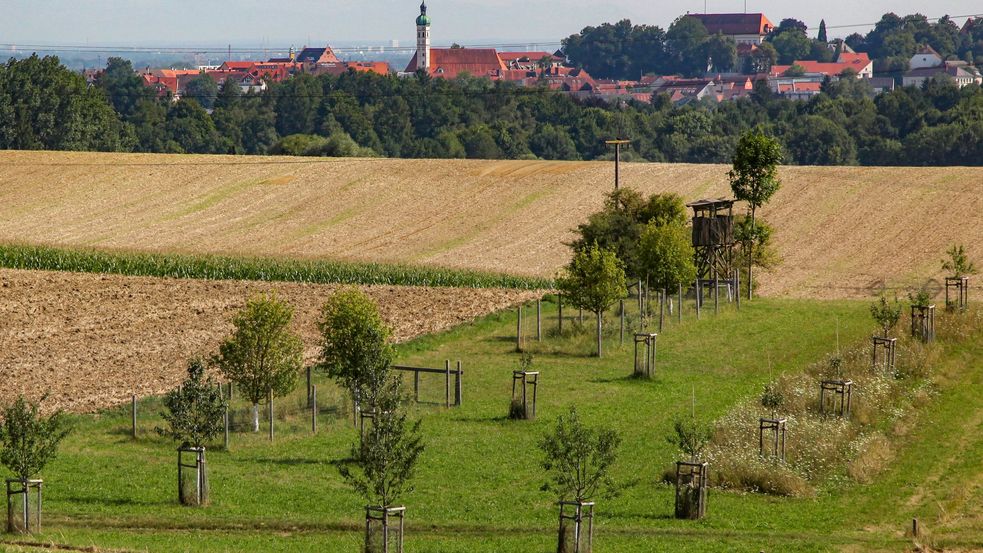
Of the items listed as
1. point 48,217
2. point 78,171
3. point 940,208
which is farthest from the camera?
point 78,171

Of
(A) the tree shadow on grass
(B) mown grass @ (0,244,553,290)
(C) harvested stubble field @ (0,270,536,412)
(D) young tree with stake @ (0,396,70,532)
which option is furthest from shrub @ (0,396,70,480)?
(B) mown grass @ (0,244,553,290)

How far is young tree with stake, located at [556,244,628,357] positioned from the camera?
2410 inches

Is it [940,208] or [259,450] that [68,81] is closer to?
[940,208]

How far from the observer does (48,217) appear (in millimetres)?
107000

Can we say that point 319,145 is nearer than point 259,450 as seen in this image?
No

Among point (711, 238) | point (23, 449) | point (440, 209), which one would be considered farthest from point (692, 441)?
point (440, 209)

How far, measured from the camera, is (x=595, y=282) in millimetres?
61438

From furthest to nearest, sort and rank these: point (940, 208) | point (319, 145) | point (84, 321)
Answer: point (319, 145) → point (940, 208) → point (84, 321)

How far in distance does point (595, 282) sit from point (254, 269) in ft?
84.0

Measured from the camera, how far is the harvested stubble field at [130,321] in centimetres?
→ 5269

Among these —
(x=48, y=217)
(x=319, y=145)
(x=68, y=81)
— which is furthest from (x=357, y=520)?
(x=68, y=81)

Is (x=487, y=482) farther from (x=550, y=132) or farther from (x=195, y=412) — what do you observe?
(x=550, y=132)

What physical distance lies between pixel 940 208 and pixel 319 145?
2789 inches

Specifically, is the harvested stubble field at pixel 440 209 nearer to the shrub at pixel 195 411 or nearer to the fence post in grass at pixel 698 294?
the fence post in grass at pixel 698 294
